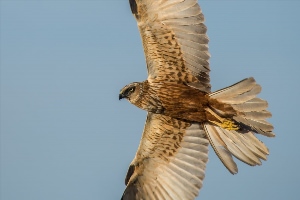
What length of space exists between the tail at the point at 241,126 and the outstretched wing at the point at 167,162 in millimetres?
378

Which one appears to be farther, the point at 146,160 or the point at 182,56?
the point at 146,160

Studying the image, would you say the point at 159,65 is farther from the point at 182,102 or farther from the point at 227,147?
the point at 227,147

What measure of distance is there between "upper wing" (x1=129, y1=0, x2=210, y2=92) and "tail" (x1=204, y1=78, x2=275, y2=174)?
49cm

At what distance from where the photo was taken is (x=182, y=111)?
13367 mm

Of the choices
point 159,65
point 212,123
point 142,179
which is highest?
point 159,65

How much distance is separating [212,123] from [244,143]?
67 centimetres

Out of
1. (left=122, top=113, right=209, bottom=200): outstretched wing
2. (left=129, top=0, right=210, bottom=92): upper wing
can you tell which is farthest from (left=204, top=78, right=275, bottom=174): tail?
(left=129, top=0, right=210, bottom=92): upper wing

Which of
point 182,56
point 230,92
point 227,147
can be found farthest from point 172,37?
point 227,147

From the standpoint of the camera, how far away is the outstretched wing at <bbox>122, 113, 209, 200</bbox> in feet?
45.3

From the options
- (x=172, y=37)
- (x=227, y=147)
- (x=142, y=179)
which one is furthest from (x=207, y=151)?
(x=172, y=37)

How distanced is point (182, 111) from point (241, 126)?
3.52ft

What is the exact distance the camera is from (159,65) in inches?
525

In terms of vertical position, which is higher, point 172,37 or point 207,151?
point 172,37

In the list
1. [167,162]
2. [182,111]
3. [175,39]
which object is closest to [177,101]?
[182,111]
